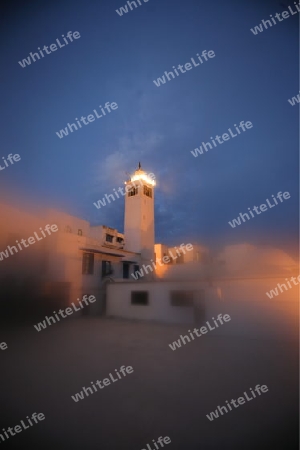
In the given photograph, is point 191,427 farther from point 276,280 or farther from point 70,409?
point 276,280

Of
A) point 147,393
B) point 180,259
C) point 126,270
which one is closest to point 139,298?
point 126,270

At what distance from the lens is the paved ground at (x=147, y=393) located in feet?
11.8

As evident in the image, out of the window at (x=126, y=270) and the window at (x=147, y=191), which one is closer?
the window at (x=126, y=270)

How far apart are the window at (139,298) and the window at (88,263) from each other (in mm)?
4333

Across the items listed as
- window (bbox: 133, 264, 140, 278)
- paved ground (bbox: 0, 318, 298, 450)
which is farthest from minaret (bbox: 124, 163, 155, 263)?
paved ground (bbox: 0, 318, 298, 450)

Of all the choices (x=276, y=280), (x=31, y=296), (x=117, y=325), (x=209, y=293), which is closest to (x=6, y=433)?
(x=31, y=296)

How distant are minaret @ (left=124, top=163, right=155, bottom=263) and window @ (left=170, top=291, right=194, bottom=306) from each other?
1133 centimetres

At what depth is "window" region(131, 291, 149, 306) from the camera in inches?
581

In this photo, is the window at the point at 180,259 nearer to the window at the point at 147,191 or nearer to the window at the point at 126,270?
the window at the point at 147,191

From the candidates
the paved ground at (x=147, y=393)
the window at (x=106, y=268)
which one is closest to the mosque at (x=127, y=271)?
the window at (x=106, y=268)

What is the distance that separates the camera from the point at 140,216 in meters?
26.3

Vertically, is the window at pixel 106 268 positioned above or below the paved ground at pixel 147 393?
above

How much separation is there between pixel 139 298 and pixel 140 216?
12.9m

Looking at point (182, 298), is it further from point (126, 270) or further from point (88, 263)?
point (126, 270)
